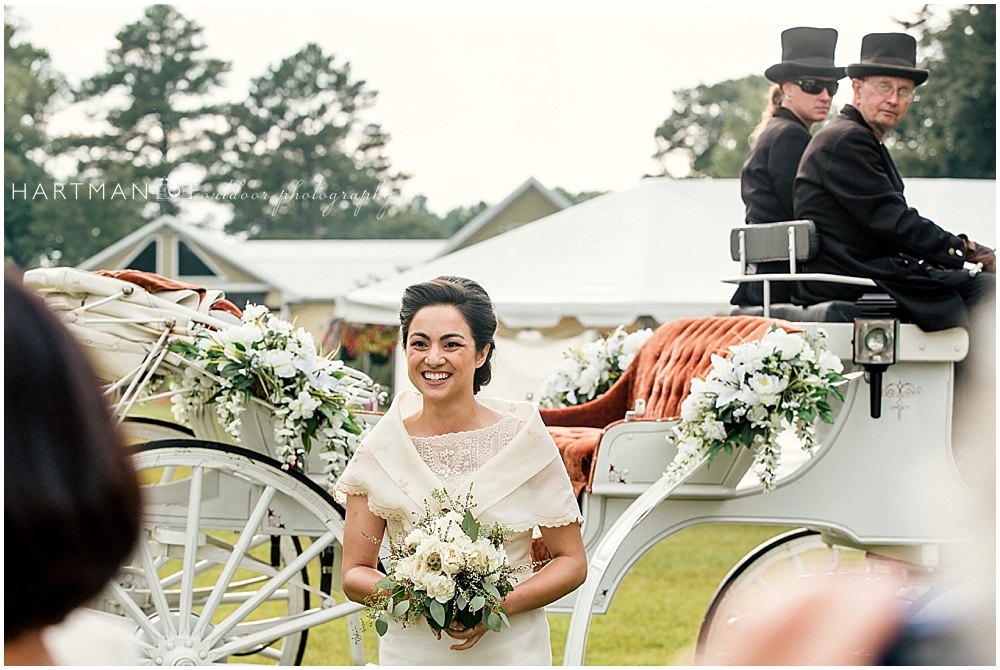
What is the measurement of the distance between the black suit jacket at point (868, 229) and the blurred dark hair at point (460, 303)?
69.6 inches

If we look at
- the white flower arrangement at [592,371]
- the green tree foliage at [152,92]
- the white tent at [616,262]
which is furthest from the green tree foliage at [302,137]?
the white flower arrangement at [592,371]

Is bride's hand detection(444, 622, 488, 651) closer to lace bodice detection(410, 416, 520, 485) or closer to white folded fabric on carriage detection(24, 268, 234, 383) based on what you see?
lace bodice detection(410, 416, 520, 485)

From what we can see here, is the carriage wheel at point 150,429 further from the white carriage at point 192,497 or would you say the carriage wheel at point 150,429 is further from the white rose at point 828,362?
the white rose at point 828,362

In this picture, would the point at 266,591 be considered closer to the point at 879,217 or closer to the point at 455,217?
the point at 879,217

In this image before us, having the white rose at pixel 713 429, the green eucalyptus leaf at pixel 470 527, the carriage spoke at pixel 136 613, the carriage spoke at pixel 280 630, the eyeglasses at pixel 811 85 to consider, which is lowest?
the carriage spoke at pixel 280 630

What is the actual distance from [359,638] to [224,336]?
3.69 feet

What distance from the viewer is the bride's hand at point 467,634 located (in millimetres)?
2666

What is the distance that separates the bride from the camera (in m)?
2.84

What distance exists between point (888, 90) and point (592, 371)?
1.87 metres

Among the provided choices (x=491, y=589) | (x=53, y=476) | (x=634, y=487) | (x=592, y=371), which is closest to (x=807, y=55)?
(x=592, y=371)

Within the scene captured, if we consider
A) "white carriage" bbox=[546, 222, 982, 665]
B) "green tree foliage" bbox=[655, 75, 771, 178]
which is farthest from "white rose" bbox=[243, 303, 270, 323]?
"green tree foliage" bbox=[655, 75, 771, 178]

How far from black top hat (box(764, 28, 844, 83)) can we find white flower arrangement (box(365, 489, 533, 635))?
312cm

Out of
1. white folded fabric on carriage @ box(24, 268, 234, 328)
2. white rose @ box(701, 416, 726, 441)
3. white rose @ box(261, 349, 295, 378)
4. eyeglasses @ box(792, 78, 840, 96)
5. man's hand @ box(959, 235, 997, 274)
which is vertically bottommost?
white rose @ box(701, 416, 726, 441)

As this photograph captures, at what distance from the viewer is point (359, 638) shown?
3865mm
